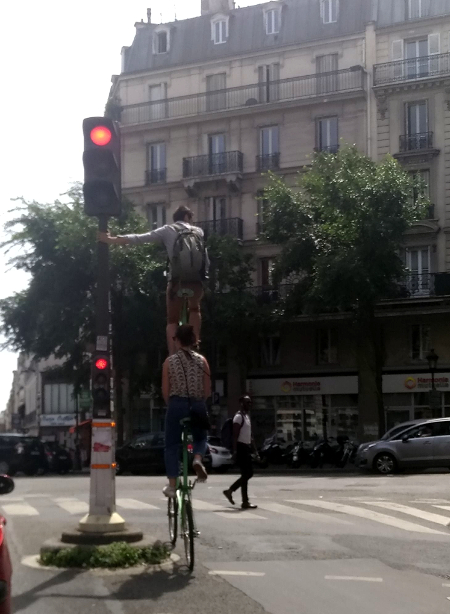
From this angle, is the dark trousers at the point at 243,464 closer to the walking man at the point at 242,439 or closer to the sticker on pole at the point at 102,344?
the walking man at the point at 242,439

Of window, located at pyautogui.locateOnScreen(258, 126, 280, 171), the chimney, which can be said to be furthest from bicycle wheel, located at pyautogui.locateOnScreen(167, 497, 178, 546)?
the chimney

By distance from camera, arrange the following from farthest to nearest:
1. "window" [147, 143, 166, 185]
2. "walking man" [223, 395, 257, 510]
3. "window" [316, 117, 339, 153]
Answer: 1. "window" [147, 143, 166, 185]
2. "window" [316, 117, 339, 153]
3. "walking man" [223, 395, 257, 510]

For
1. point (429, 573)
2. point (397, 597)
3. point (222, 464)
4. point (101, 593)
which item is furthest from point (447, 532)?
point (222, 464)

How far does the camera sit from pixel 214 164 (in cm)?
5172

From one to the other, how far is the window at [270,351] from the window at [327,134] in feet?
28.1

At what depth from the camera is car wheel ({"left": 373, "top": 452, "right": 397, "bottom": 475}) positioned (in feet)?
103

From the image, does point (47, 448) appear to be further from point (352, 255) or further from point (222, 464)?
point (352, 255)

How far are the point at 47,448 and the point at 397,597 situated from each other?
119ft

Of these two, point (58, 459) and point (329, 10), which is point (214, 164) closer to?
point (329, 10)

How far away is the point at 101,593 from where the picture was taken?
7.84 metres

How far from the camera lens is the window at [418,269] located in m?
46.0

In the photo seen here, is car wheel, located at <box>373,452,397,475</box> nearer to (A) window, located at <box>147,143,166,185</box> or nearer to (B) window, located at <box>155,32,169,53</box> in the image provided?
(A) window, located at <box>147,143,166,185</box>

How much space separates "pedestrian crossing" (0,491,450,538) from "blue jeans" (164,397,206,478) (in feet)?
9.95

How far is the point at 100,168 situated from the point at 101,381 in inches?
75.5
